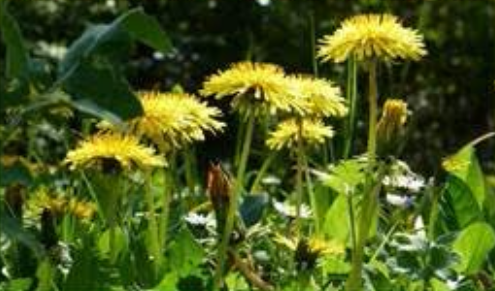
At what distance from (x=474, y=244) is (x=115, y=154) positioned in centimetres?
52

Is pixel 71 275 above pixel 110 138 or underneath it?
underneath

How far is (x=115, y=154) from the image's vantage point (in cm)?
141

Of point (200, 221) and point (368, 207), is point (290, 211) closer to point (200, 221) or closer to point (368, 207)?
point (200, 221)

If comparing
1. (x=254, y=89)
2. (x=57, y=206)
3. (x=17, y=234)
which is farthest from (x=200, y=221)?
(x=17, y=234)

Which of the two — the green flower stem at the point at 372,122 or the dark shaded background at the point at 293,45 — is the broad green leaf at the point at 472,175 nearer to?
the green flower stem at the point at 372,122

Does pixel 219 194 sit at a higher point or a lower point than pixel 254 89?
lower

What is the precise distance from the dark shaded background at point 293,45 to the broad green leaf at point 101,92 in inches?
144

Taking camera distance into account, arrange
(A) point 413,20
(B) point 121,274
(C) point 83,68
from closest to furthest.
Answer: (C) point 83,68 → (B) point 121,274 → (A) point 413,20

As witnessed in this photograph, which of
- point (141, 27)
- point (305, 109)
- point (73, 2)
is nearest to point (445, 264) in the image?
point (305, 109)

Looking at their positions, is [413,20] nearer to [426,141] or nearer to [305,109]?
[426,141]

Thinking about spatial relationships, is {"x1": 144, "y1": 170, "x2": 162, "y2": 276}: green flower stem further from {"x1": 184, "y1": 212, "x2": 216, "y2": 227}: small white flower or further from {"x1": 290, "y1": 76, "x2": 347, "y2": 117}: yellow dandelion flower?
{"x1": 290, "y1": 76, "x2": 347, "y2": 117}: yellow dandelion flower

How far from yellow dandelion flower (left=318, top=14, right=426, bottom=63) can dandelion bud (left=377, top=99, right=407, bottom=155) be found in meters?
0.06

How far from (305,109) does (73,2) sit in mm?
4979

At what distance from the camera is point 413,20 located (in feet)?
23.7
